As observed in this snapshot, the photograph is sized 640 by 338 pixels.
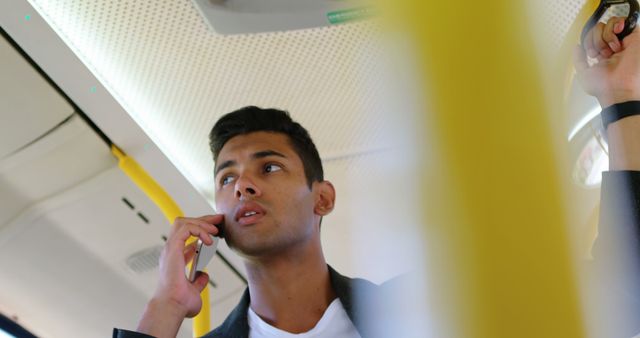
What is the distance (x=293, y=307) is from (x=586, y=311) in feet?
4.84

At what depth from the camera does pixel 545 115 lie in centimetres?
23

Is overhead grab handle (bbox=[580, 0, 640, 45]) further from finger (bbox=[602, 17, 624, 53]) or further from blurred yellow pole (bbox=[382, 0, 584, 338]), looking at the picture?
blurred yellow pole (bbox=[382, 0, 584, 338])

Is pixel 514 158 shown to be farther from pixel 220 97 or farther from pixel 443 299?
pixel 220 97

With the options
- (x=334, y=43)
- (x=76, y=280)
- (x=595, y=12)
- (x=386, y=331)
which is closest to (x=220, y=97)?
(x=334, y=43)

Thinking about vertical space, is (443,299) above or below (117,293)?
above

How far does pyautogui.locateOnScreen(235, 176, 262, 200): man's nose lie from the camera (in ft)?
5.33

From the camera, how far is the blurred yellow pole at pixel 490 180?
217 millimetres

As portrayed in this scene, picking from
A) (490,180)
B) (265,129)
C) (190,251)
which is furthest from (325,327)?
(490,180)

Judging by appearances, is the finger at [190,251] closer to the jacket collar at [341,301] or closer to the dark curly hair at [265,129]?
the jacket collar at [341,301]

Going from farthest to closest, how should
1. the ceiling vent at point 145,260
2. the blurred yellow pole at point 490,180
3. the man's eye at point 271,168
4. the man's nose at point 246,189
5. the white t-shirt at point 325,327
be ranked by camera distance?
the ceiling vent at point 145,260
the man's eye at point 271,168
the man's nose at point 246,189
the white t-shirt at point 325,327
the blurred yellow pole at point 490,180

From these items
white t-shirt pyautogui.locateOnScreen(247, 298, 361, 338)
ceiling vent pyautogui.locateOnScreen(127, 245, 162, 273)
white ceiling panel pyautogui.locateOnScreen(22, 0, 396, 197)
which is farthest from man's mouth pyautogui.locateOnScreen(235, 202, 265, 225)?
ceiling vent pyautogui.locateOnScreen(127, 245, 162, 273)

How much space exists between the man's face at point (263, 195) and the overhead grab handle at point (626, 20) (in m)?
0.83

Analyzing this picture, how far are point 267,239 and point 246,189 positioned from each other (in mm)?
112

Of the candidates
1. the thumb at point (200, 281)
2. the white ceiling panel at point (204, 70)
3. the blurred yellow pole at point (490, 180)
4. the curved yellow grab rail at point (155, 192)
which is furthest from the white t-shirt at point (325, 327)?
the blurred yellow pole at point (490, 180)
